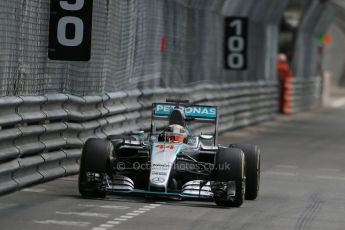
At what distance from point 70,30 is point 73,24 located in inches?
3.3

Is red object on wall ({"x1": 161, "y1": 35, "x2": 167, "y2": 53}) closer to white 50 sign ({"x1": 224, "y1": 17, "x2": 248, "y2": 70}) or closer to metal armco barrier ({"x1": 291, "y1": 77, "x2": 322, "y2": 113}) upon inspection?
white 50 sign ({"x1": 224, "y1": 17, "x2": 248, "y2": 70})

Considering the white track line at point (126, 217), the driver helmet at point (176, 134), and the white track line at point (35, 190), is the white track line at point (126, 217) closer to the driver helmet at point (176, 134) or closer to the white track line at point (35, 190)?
the driver helmet at point (176, 134)

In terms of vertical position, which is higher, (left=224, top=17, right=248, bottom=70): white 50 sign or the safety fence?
(left=224, top=17, right=248, bottom=70): white 50 sign

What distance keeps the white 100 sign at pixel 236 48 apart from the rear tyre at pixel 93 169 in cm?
1368

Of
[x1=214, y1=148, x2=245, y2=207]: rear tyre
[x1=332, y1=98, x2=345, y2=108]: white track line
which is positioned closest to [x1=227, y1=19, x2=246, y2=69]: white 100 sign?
[x1=214, y1=148, x2=245, y2=207]: rear tyre

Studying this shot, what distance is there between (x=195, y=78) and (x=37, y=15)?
10.5m

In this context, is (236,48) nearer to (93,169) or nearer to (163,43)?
(163,43)

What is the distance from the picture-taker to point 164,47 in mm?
21719

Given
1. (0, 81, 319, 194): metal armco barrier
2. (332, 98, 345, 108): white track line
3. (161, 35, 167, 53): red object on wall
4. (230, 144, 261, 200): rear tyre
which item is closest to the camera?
(0, 81, 319, 194): metal armco barrier

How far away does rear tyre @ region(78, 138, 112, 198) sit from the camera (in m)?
12.5

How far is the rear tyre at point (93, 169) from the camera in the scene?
12.5m

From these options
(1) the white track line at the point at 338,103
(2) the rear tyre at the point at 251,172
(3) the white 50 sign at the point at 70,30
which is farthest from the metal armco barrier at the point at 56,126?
(1) the white track line at the point at 338,103

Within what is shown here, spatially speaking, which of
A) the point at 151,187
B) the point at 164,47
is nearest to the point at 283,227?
the point at 151,187

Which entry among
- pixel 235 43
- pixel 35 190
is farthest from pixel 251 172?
pixel 235 43
